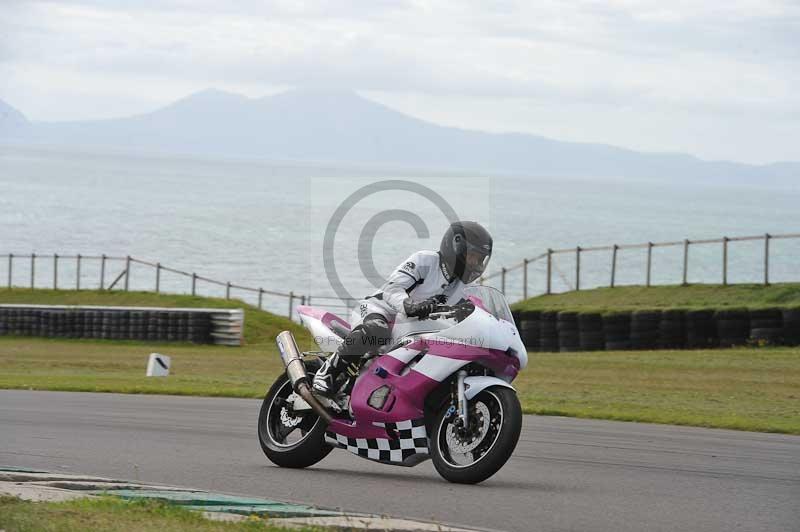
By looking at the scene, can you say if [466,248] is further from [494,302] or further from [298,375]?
[298,375]

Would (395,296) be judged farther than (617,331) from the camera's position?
No

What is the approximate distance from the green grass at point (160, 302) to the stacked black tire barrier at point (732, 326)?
13.4m

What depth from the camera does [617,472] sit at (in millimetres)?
8859

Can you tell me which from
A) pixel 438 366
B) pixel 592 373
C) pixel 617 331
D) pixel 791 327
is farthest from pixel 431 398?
pixel 617 331

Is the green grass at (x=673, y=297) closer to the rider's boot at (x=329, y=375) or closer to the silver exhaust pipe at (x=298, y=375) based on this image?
the silver exhaust pipe at (x=298, y=375)

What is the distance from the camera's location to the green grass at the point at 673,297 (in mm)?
29250

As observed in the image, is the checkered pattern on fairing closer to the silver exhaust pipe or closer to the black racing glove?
the silver exhaust pipe

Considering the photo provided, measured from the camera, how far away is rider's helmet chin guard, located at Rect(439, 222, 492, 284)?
833 cm

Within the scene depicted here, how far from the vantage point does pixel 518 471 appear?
8.87 meters

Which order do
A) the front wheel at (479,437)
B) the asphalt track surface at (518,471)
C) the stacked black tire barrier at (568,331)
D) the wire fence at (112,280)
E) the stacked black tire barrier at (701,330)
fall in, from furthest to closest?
the wire fence at (112,280), the stacked black tire barrier at (568,331), the stacked black tire barrier at (701,330), the front wheel at (479,437), the asphalt track surface at (518,471)

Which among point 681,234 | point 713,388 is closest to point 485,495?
point 713,388

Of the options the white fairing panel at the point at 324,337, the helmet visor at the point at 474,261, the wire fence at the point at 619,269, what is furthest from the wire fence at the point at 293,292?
the helmet visor at the point at 474,261

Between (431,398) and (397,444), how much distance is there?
1.40ft

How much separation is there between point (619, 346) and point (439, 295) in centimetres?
1935
